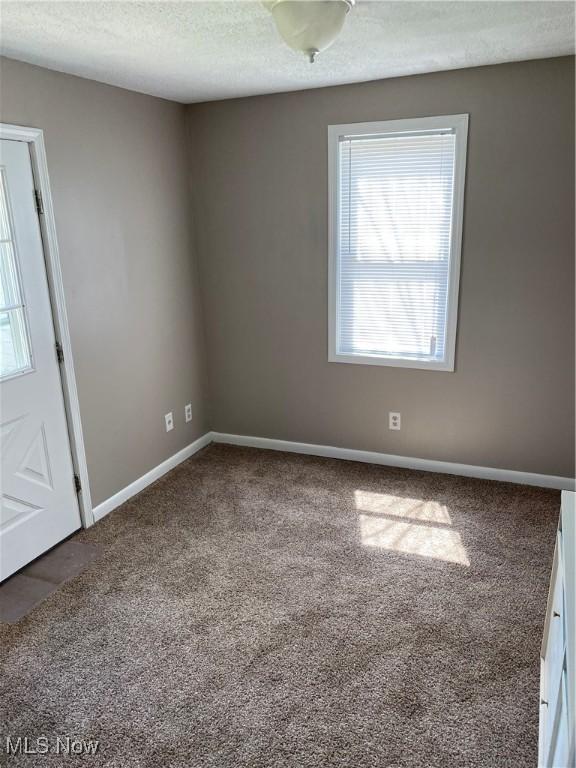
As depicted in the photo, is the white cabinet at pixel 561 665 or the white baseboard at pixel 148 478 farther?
the white baseboard at pixel 148 478

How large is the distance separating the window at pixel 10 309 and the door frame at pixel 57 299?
7.6 inches

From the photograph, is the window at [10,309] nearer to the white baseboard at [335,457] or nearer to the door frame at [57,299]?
the door frame at [57,299]

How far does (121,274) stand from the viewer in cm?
338

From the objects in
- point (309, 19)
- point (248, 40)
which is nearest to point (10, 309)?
point (248, 40)

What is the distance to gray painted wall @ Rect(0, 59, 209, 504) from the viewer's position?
290 centimetres

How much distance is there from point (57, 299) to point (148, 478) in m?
1.38

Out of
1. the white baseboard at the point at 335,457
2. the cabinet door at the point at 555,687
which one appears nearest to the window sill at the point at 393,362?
the white baseboard at the point at 335,457

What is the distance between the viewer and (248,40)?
7.93ft

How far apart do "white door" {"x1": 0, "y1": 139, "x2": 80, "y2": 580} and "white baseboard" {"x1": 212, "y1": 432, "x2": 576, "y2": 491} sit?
154cm

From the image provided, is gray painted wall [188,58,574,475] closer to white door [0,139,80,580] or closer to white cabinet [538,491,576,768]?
white door [0,139,80,580]

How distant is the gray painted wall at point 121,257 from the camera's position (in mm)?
2900

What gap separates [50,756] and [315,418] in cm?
260

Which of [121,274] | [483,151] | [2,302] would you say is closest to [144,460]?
[121,274]

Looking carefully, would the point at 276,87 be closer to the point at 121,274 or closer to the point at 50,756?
the point at 121,274
